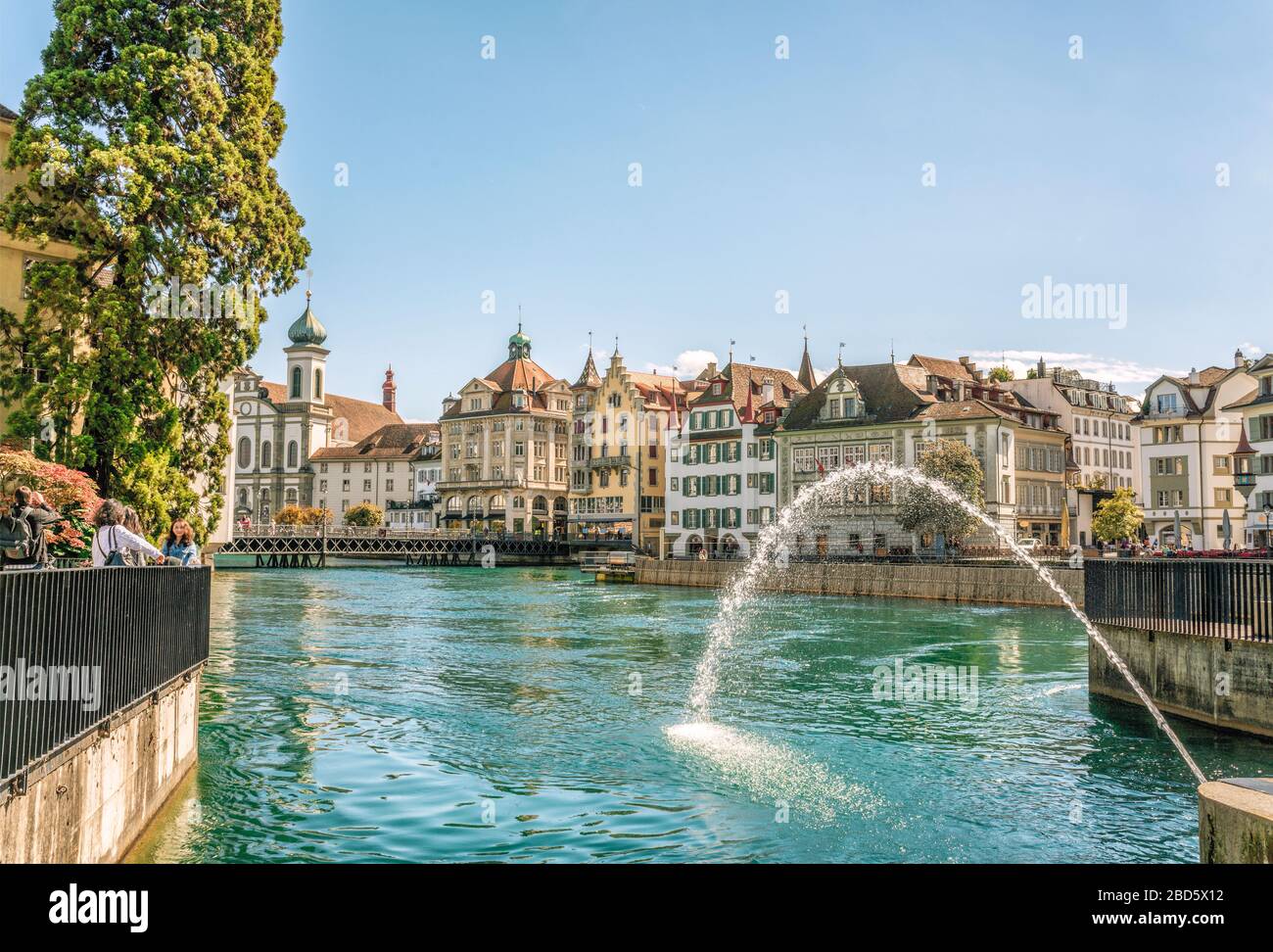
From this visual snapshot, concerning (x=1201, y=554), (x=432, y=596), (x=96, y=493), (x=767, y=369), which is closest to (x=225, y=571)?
(x=432, y=596)

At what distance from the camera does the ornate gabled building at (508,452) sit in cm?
12225

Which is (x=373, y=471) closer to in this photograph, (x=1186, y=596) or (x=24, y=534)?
(x=1186, y=596)

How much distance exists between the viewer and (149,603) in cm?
1116

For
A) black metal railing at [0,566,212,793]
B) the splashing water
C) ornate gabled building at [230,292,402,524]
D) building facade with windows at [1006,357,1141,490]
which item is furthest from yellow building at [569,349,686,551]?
black metal railing at [0,566,212,793]

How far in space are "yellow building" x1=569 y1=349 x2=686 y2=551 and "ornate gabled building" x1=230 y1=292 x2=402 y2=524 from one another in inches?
2232

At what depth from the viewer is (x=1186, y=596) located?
57.5 ft

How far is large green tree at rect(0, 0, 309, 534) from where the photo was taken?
27.0m

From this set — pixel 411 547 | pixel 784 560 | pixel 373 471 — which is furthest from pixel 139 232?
pixel 373 471

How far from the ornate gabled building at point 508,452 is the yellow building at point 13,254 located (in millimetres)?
91960

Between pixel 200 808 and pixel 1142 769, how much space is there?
11.7 meters

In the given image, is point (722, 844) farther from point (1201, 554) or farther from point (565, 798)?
point (1201, 554)

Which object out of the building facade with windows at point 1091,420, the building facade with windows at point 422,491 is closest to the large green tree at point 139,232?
the building facade with windows at point 1091,420

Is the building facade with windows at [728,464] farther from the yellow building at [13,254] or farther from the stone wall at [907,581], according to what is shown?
the yellow building at [13,254]
